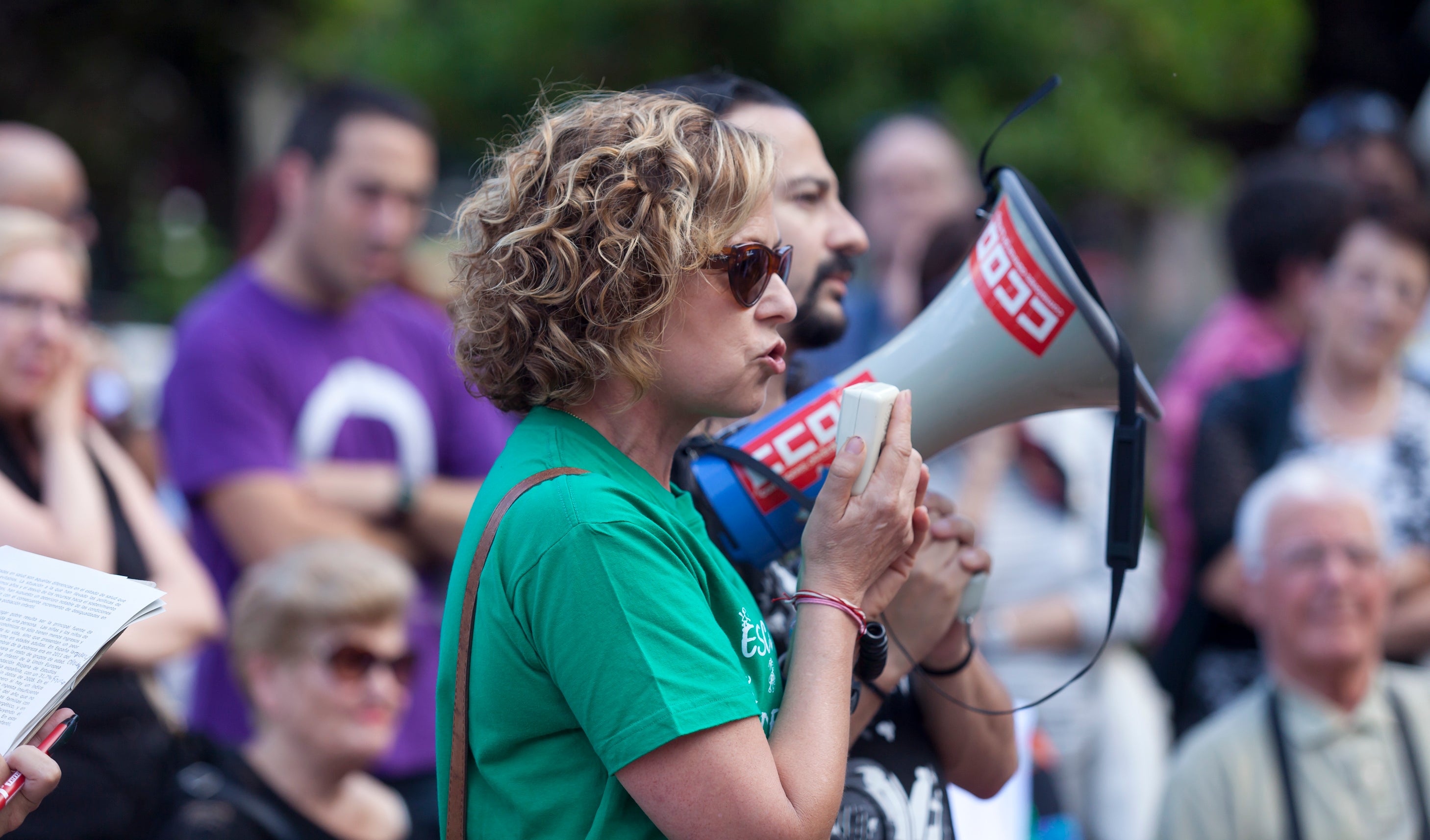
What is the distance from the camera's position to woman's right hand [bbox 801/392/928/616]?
64.0 inches

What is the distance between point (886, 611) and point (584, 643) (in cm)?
67

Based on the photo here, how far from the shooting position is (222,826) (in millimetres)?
2896

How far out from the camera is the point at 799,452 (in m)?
1.91

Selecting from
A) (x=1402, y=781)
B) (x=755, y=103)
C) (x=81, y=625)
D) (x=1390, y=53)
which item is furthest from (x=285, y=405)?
(x=1390, y=53)

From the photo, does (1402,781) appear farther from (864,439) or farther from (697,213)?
(697,213)

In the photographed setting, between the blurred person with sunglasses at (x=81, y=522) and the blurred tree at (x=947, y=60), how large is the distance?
6342mm

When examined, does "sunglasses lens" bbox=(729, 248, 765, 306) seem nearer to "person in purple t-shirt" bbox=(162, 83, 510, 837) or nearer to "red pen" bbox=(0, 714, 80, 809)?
"red pen" bbox=(0, 714, 80, 809)

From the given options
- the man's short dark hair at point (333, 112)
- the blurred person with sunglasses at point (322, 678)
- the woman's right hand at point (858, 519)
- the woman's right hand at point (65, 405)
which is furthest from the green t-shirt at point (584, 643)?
the man's short dark hair at point (333, 112)

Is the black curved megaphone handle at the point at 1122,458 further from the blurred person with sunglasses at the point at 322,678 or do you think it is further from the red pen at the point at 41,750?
the blurred person with sunglasses at the point at 322,678

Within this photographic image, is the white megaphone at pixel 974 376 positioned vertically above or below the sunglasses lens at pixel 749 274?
below

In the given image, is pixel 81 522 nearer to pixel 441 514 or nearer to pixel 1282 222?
pixel 441 514

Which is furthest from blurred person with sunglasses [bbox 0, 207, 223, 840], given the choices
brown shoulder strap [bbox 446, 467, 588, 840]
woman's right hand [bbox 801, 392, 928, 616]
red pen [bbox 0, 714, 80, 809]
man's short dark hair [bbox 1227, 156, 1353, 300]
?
man's short dark hair [bbox 1227, 156, 1353, 300]

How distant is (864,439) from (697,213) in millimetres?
342

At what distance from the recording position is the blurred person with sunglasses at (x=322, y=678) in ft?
10.4
